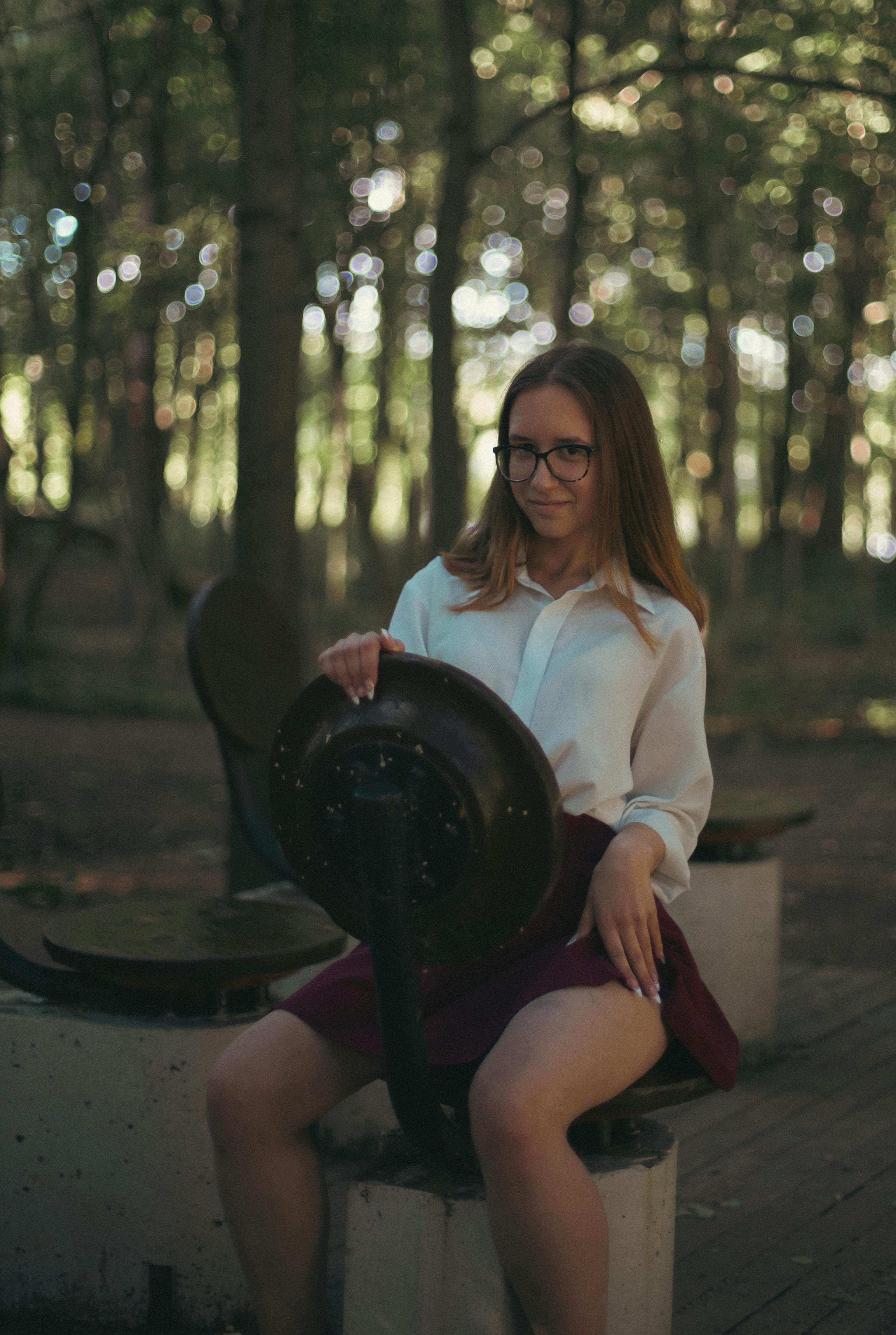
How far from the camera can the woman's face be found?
221cm

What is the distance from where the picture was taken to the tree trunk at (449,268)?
25.0ft

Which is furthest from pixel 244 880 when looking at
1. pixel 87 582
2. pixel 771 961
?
pixel 87 582

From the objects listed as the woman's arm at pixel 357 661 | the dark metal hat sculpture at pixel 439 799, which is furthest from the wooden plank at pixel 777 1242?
the woman's arm at pixel 357 661

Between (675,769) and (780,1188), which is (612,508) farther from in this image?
(780,1188)

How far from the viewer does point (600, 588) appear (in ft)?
7.45

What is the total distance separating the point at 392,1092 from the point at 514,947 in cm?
32

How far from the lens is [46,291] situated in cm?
2073

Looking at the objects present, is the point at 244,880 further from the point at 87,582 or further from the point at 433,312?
the point at 87,582

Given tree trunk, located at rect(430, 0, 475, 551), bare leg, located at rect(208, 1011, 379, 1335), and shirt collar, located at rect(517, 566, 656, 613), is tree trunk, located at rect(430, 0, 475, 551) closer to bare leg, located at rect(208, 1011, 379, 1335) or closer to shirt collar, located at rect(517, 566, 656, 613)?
shirt collar, located at rect(517, 566, 656, 613)

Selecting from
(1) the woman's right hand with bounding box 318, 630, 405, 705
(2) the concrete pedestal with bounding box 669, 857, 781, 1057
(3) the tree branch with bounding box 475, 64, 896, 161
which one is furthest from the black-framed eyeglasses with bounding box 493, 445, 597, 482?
(3) the tree branch with bounding box 475, 64, 896, 161

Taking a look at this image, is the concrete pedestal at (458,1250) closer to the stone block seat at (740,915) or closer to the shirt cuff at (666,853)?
the shirt cuff at (666,853)

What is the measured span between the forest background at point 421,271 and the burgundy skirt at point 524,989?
7.68 ft

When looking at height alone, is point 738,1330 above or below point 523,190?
below

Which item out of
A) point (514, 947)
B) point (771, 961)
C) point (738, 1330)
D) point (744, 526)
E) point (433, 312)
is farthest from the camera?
point (744, 526)
